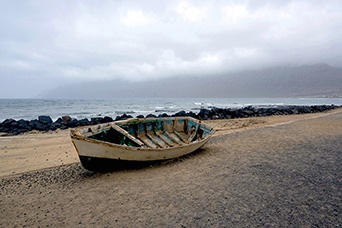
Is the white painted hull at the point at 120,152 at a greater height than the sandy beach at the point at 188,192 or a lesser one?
greater

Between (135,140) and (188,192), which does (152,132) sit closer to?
(135,140)

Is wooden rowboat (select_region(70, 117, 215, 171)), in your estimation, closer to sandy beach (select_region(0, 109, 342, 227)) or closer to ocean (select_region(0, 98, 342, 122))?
sandy beach (select_region(0, 109, 342, 227))

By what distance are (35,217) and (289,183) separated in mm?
5258

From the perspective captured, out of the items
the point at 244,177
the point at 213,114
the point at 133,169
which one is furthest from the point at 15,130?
the point at 213,114

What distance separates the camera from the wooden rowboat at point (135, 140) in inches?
191

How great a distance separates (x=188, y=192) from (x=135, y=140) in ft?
8.93

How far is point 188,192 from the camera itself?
4141mm

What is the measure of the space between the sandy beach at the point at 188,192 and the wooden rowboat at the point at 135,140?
432 mm

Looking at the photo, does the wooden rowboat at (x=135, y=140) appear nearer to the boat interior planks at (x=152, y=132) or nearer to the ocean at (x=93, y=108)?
the boat interior planks at (x=152, y=132)

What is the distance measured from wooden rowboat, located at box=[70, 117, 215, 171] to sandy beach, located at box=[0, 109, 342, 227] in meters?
0.43

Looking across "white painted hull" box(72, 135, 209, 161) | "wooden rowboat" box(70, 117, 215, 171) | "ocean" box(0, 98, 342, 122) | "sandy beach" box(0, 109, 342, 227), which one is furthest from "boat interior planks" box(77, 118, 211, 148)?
"ocean" box(0, 98, 342, 122)

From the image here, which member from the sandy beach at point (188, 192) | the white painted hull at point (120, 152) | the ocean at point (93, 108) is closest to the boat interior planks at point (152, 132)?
the white painted hull at point (120, 152)

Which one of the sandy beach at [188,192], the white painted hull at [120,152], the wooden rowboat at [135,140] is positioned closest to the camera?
the sandy beach at [188,192]

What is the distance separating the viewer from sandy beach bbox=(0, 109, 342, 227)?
326cm
